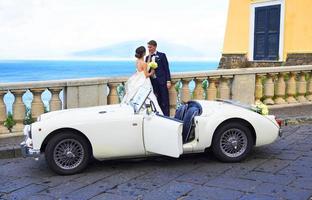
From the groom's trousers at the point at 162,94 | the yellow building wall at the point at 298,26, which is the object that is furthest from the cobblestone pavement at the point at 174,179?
the yellow building wall at the point at 298,26

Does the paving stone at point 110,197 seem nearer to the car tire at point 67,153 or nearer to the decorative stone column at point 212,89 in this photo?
the car tire at point 67,153

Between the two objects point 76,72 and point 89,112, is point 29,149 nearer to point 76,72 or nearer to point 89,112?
point 89,112

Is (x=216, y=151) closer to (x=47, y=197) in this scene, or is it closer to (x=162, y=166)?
(x=162, y=166)

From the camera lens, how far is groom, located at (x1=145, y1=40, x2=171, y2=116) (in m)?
7.81

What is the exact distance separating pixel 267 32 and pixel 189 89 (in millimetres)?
7379

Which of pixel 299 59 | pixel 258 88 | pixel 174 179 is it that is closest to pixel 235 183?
pixel 174 179

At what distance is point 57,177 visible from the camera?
5.42 m

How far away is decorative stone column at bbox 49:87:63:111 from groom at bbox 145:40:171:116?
1.67 metres

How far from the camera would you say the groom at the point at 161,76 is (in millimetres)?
7812

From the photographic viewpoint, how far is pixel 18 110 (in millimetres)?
7277

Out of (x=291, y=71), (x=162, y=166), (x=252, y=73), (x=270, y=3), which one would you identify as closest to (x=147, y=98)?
(x=162, y=166)

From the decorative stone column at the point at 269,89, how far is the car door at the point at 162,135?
15.3ft

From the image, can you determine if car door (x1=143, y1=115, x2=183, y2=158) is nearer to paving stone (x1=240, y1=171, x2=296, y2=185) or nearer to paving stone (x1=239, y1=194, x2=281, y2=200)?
paving stone (x1=240, y1=171, x2=296, y2=185)

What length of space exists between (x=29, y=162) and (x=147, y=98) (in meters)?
2.01
